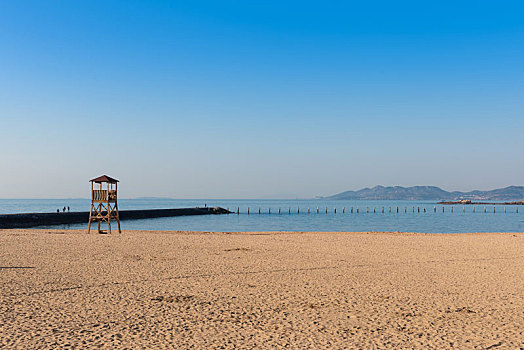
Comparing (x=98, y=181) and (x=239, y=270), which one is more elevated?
(x=98, y=181)

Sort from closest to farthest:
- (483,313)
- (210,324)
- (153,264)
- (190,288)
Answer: (210,324), (483,313), (190,288), (153,264)

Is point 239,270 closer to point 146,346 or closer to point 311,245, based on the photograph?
point 146,346

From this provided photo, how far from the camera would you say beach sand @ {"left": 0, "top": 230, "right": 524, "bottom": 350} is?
6.59 m

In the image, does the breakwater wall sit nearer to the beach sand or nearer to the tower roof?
the tower roof

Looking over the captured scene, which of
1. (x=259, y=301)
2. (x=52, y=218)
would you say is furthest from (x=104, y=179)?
(x=52, y=218)

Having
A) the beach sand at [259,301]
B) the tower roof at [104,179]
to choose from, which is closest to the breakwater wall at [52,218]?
the tower roof at [104,179]

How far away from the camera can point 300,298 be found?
9305 mm

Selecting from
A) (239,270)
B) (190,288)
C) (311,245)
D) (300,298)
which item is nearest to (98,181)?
(311,245)

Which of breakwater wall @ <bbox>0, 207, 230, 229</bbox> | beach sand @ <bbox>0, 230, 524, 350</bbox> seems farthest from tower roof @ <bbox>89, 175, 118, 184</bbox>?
breakwater wall @ <bbox>0, 207, 230, 229</bbox>

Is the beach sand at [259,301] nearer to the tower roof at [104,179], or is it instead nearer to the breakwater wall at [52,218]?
the tower roof at [104,179]

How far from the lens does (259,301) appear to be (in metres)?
9.04

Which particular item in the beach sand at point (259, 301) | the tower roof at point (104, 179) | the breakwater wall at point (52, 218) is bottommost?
the breakwater wall at point (52, 218)

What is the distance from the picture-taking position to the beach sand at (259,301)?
6.59 meters

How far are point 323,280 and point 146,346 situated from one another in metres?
6.11
